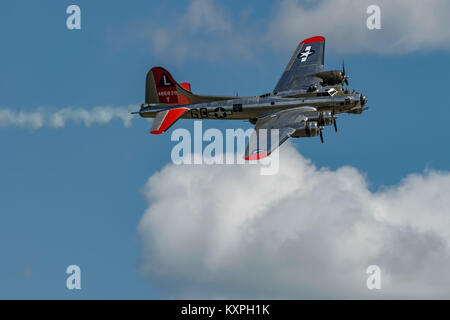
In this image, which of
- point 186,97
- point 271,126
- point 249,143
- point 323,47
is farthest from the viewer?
point 323,47

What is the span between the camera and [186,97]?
62281 mm

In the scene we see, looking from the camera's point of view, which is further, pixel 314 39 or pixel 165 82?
pixel 314 39

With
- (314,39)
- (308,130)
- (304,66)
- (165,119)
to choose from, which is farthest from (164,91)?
(314,39)

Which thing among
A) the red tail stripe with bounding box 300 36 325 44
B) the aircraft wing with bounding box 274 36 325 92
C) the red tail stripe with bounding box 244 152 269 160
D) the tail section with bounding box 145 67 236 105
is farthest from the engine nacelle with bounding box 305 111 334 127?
the red tail stripe with bounding box 300 36 325 44

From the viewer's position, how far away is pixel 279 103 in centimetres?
5906

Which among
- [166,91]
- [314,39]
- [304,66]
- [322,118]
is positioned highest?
[314,39]

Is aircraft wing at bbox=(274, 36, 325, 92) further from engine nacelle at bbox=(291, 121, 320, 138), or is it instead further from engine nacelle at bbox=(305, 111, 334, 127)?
engine nacelle at bbox=(291, 121, 320, 138)

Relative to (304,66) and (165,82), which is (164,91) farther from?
(304,66)

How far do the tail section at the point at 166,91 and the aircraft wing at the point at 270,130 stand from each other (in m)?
6.75

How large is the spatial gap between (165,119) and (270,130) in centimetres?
907
